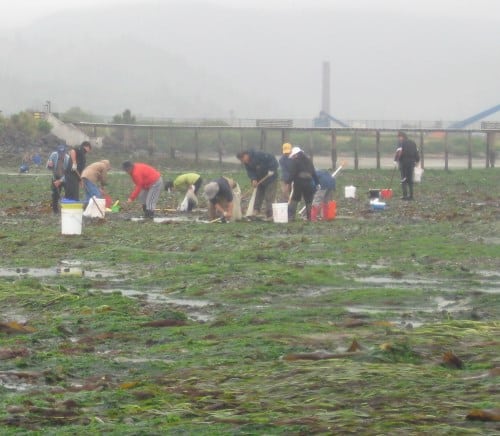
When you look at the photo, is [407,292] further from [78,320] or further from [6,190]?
[6,190]

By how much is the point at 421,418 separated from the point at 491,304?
679 cm

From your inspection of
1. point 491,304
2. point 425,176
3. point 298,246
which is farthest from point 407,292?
point 425,176

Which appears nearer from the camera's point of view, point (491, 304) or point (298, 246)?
point (491, 304)

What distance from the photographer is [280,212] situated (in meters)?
26.1

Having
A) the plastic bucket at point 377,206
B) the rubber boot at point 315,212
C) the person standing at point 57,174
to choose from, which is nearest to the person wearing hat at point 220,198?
the rubber boot at point 315,212

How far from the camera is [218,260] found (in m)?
19.5

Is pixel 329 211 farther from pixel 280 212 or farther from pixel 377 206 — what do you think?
pixel 377 206

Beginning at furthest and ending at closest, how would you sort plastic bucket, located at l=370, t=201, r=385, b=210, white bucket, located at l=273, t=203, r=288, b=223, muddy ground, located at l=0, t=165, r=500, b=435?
plastic bucket, located at l=370, t=201, r=385, b=210 < white bucket, located at l=273, t=203, r=288, b=223 < muddy ground, located at l=0, t=165, r=500, b=435

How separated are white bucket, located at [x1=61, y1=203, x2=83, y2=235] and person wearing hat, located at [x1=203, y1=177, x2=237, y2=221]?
10.3 ft

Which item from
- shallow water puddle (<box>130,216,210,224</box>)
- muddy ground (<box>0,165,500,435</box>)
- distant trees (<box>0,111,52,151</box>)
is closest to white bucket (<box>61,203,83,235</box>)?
muddy ground (<box>0,165,500,435</box>)

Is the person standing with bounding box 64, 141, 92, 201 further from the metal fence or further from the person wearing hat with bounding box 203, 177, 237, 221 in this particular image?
the metal fence

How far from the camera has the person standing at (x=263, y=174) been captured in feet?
88.6

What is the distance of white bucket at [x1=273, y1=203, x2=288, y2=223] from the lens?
85.5ft

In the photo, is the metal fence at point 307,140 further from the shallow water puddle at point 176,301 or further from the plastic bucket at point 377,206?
the shallow water puddle at point 176,301
